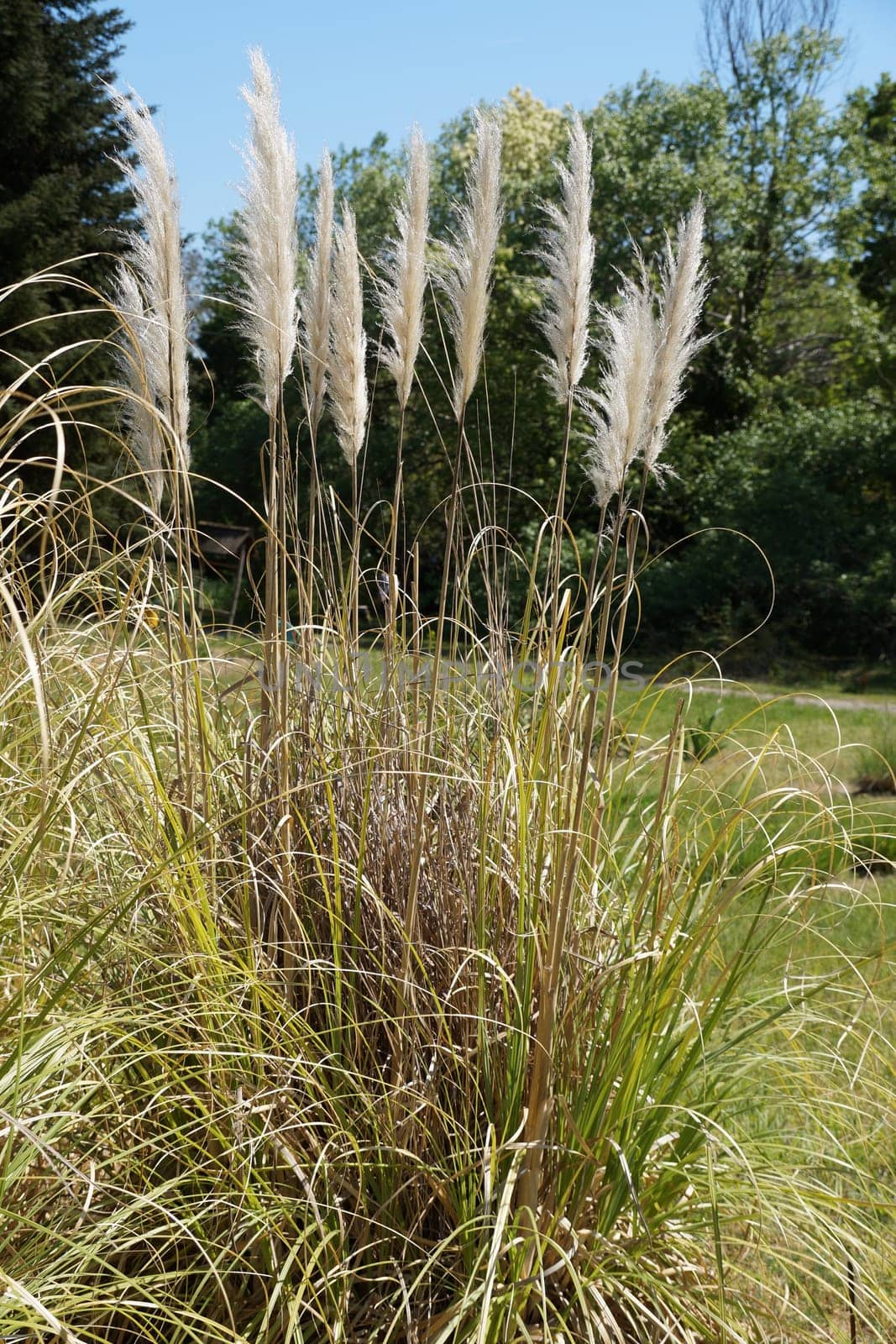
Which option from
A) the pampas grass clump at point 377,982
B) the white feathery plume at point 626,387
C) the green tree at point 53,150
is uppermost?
the green tree at point 53,150

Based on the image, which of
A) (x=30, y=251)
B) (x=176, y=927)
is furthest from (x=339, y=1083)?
(x=30, y=251)

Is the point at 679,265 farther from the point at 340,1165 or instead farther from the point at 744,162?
the point at 744,162

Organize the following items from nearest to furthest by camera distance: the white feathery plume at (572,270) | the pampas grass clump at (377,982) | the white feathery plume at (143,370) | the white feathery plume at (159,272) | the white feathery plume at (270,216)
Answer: the pampas grass clump at (377,982)
the white feathery plume at (572,270)
the white feathery plume at (270,216)
the white feathery plume at (159,272)
the white feathery plume at (143,370)

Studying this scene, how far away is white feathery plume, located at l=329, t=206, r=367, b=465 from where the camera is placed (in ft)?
6.46

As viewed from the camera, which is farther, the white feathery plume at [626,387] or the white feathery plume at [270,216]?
the white feathery plume at [270,216]

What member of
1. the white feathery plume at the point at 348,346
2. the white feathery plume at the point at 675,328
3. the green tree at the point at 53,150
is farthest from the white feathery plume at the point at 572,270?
the green tree at the point at 53,150

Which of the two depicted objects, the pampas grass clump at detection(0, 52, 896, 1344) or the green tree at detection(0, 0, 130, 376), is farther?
the green tree at detection(0, 0, 130, 376)

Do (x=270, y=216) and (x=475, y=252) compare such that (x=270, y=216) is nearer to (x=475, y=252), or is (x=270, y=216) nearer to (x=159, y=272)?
(x=159, y=272)

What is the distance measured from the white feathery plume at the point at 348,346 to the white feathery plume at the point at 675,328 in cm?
54

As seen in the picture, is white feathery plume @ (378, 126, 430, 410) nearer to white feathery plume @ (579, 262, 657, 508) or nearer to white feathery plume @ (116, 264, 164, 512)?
white feathery plume @ (579, 262, 657, 508)

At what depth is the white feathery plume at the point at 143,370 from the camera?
2066 millimetres

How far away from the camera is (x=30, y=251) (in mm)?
16266

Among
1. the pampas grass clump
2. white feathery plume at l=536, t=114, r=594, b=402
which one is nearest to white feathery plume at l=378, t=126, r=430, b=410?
the pampas grass clump

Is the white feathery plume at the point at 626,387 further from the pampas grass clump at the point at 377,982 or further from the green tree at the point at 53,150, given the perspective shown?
the green tree at the point at 53,150
